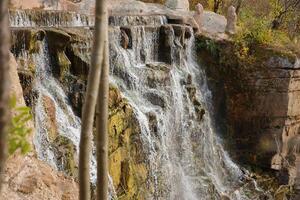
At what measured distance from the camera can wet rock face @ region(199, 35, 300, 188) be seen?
49.5 ft

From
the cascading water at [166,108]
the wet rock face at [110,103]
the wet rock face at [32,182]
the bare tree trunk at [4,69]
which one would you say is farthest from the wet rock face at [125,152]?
the bare tree trunk at [4,69]

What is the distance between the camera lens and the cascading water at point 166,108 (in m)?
9.95

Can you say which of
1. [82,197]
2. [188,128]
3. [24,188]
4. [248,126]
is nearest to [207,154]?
[188,128]

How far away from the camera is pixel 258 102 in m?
15.4

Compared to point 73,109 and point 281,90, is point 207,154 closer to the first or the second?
point 281,90

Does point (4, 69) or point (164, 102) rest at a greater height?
point (4, 69)

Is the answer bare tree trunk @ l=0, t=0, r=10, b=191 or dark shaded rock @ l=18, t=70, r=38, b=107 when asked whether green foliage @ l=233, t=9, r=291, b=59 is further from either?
bare tree trunk @ l=0, t=0, r=10, b=191

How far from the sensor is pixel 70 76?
33.5 ft

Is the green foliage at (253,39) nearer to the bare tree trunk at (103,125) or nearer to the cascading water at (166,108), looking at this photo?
the cascading water at (166,108)

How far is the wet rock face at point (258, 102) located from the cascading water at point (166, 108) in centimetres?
65

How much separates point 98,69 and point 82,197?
3.29 feet

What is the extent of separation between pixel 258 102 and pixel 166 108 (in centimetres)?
426

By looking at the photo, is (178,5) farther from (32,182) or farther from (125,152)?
(32,182)

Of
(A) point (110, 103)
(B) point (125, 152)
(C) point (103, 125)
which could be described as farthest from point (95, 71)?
(B) point (125, 152)
